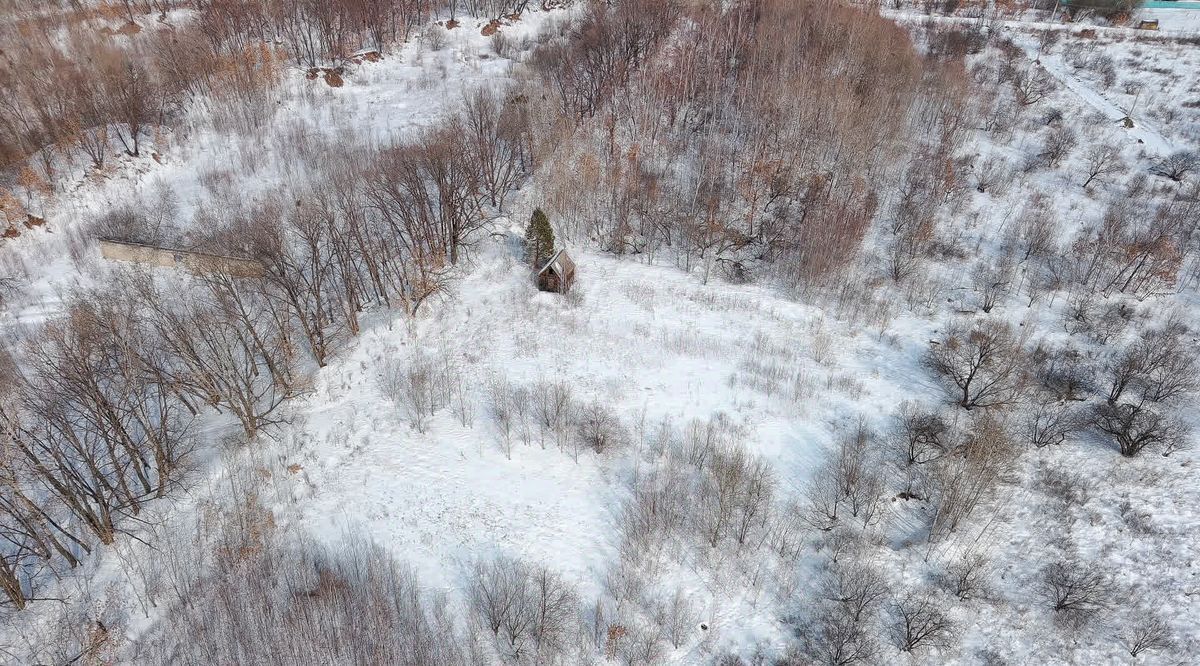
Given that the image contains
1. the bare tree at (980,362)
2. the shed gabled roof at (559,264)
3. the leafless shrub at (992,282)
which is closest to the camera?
the bare tree at (980,362)

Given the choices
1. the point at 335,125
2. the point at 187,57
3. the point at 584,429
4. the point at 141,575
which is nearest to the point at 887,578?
the point at 584,429

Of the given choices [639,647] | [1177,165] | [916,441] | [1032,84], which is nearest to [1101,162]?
[1177,165]

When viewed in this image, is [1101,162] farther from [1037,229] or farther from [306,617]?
[306,617]

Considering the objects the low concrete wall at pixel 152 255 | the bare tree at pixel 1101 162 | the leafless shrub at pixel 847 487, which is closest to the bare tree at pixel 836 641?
the leafless shrub at pixel 847 487

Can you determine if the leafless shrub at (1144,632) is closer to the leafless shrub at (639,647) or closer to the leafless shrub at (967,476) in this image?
the leafless shrub at (967,476)

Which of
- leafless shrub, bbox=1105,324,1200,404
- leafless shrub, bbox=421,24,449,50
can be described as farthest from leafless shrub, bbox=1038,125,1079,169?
leafless shrub, bbox=421,24,449,50

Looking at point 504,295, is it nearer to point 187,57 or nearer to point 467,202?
point 467,202

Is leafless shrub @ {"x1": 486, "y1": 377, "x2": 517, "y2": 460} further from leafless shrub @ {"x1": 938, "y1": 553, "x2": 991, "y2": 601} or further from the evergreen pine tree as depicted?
leafless shrub @ {"x1": 938, "y1": 553, "x2": 991, "y2": 601}
